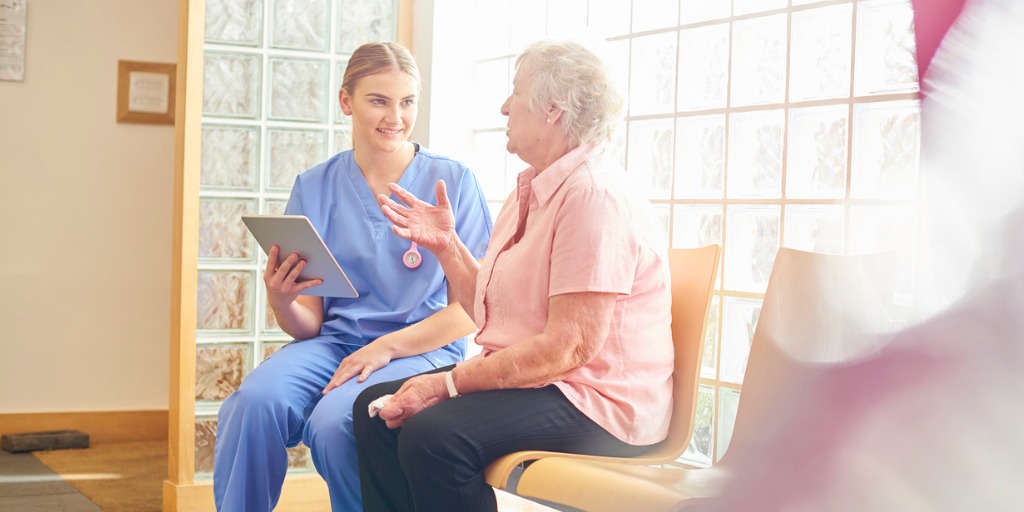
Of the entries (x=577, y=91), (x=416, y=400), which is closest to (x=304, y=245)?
(x=416, y=400)

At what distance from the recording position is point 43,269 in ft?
14.0

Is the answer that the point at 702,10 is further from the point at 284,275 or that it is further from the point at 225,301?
the point at 225,301

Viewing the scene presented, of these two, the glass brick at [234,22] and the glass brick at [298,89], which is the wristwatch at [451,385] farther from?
the glass brick at [234,22]

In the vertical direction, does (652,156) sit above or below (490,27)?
below

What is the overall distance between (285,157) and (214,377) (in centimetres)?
71

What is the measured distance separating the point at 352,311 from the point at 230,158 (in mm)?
992

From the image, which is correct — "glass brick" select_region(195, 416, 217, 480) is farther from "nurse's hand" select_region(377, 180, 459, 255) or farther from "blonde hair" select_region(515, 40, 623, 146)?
"blonde hair" select_region(515, 40, 623, 146)

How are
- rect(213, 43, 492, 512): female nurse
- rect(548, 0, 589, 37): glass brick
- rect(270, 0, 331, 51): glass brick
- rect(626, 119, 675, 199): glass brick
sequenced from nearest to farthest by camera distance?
rect(213, 43, 492, 512): female nurse < rect(626, 119, 675, 199): glass brick < rect(548, 0, 589, 37): glass brick < rect(270, 0, 331, 51): glass brick

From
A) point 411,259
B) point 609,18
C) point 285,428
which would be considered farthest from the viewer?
point 609,18

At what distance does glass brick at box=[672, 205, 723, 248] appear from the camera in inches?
94.4

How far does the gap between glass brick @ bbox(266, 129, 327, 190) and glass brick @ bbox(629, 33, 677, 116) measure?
1.04m

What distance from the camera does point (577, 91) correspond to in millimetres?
1771

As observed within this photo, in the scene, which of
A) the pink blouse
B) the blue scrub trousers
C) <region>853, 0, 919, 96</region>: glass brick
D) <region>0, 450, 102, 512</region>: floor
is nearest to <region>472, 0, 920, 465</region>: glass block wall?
<region>853, 0, 919, 96</region>: glass brick

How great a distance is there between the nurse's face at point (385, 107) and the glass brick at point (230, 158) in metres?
0.80
